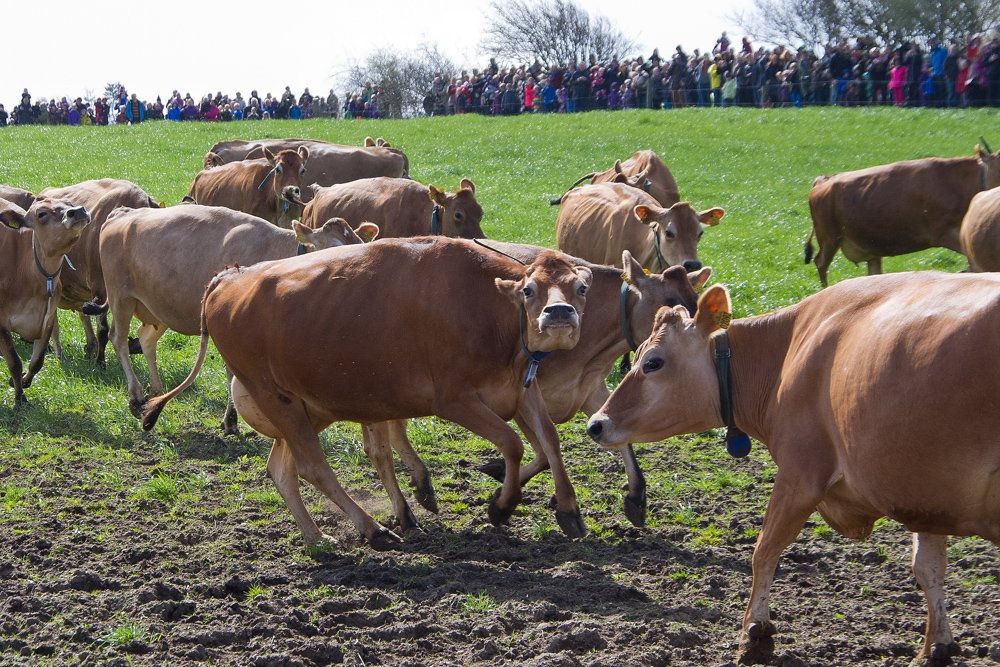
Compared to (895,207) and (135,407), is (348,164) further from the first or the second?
(135,407)

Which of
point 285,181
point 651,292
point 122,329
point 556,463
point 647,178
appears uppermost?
point 285,181

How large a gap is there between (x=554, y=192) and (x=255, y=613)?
61.2 feet

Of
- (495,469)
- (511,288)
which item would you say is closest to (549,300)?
(511,288)

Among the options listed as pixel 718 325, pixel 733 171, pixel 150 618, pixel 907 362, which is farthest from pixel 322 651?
pixel 733 171

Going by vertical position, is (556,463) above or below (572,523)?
above

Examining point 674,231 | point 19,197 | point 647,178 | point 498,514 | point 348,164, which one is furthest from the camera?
point 348,164

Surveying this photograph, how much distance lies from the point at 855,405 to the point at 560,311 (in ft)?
5.94

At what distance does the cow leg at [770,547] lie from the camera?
4.47 meters

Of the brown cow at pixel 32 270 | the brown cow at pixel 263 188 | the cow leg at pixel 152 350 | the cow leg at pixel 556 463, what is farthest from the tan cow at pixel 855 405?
the brown cow at pixel 263 188

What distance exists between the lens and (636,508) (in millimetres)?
6758

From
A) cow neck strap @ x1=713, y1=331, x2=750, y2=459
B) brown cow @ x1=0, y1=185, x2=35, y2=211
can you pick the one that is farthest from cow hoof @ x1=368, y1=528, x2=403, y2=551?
brown cow @ x1=0, y1=185, x2=35, y2=211

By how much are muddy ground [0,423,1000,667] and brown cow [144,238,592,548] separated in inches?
20.4

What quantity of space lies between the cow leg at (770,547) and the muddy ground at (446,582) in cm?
13

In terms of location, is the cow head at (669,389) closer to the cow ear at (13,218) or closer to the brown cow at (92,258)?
the brown cow at (92,258)
